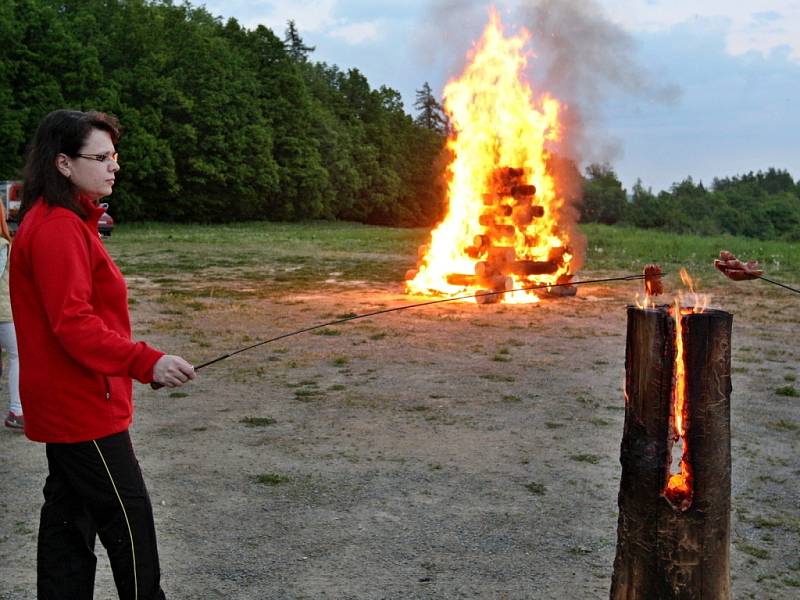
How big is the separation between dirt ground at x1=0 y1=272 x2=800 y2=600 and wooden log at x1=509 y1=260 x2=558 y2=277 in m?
3.89

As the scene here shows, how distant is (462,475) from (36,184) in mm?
3253

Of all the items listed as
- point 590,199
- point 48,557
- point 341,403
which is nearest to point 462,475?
point 341,403

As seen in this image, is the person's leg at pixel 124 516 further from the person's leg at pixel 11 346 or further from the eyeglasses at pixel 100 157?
the person's leg at pixel 11 346

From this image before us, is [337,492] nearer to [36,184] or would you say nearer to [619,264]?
[36,184]

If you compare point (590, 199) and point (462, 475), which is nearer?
point (462, 475)

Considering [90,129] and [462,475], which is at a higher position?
[90,129]

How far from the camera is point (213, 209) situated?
163ft

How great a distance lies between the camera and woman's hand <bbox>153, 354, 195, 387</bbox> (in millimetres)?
2646

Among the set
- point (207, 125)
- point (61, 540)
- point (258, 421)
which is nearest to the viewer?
point (61, 540)

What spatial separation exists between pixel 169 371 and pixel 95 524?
654 mm

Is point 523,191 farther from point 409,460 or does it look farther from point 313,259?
point 409,460

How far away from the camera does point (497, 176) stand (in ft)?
46.4

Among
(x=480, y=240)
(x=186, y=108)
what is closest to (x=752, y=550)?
(x=480, y=240)

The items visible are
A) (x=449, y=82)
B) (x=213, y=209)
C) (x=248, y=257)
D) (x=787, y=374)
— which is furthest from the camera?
(x=213, y=209)
